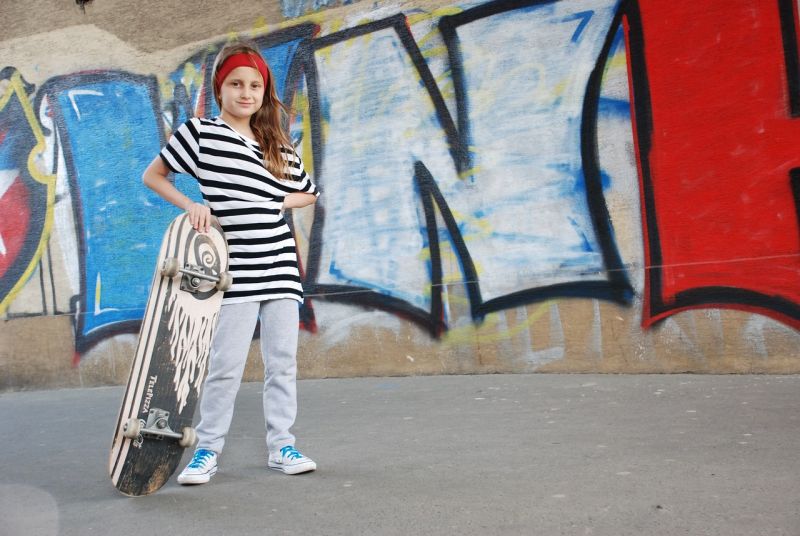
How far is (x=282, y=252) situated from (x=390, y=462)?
93 cm

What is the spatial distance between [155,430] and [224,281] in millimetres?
570

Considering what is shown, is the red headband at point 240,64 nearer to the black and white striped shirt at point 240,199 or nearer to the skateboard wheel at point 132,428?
the black and white striped shirt at point 240,199

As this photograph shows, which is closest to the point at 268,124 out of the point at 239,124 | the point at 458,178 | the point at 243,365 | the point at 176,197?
the point at 239,124

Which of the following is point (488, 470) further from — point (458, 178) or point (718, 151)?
point (458, 178)

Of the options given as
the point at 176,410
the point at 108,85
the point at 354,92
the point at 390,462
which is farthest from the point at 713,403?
the point at 108,85

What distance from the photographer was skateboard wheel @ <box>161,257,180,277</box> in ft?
9.64

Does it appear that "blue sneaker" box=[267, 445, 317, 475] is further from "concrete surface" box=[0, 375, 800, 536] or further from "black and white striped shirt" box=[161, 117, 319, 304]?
"black and white striped shirt" box=[161, 117, 319, 304]

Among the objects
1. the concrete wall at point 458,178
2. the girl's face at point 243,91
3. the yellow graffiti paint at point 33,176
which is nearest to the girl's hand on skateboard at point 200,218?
the girl's face at point 243,91

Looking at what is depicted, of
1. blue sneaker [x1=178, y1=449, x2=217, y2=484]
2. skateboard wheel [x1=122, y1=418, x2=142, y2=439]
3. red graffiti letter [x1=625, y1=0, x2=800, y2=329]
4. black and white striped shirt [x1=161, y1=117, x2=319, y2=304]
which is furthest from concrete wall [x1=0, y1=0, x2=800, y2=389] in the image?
skateboard wheel [x1=122, y1=418, x2=142, y2=439]

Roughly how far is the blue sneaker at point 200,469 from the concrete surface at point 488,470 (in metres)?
0.04

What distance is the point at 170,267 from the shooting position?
2938 mm

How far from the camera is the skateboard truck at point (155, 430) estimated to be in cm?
283

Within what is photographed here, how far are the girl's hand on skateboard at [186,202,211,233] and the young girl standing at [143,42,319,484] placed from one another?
0.05 m

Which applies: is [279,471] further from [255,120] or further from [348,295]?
[348,295]
